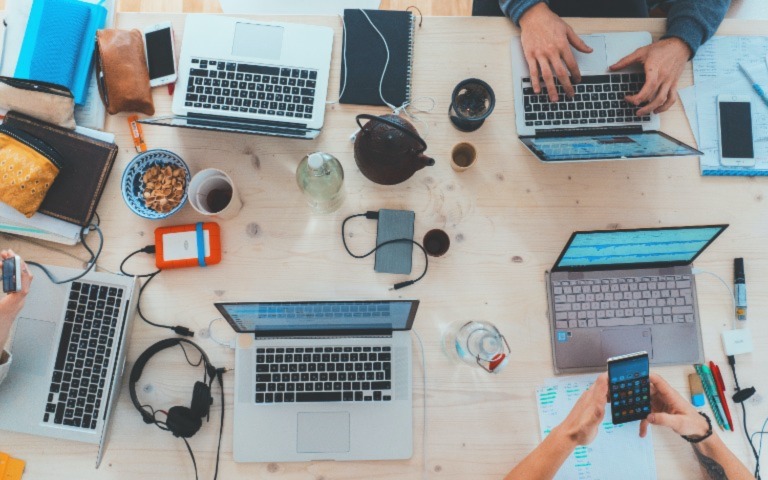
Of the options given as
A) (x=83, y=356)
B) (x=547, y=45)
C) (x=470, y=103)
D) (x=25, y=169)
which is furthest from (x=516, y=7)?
(x=83, y=356)

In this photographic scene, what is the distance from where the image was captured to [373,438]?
42.0 inches

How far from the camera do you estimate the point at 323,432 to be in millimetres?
1069

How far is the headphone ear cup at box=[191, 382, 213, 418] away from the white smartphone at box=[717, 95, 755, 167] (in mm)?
1299

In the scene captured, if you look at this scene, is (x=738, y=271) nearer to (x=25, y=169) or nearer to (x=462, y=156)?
(x=462, y=156)

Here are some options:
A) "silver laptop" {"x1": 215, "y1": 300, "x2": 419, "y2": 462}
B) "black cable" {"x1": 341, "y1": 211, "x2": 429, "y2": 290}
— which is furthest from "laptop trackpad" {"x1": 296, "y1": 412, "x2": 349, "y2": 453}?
"black cable" {"x1": 341, "y1": 211, "x2": 429, "y2": 290}

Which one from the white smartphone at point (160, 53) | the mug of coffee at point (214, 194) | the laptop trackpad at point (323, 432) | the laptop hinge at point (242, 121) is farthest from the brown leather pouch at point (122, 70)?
the laptop trackpad at point (323, 432)

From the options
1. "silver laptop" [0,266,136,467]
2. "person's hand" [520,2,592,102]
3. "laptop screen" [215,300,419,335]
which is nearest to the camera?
"laptop screen" [215,300,419,335]

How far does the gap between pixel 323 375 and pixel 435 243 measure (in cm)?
39

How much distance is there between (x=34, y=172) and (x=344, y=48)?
0.74 meters

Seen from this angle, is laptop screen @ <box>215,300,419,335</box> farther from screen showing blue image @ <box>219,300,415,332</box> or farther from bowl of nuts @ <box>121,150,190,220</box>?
bowl of nuts @ <box>121,150,190,220</box>

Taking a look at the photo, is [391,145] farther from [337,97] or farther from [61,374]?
[61,374]

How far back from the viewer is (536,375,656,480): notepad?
107cm

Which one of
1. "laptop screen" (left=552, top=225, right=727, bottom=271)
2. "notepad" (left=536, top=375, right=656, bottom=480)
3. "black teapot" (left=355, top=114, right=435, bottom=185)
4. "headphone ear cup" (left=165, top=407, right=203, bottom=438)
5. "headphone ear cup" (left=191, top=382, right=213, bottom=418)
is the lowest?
"notepad" (left=536, top=375, right=656, bottom=480)

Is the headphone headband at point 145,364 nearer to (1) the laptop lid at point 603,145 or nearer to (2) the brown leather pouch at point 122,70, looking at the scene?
(2) the brown leather pouch at point 122,70
